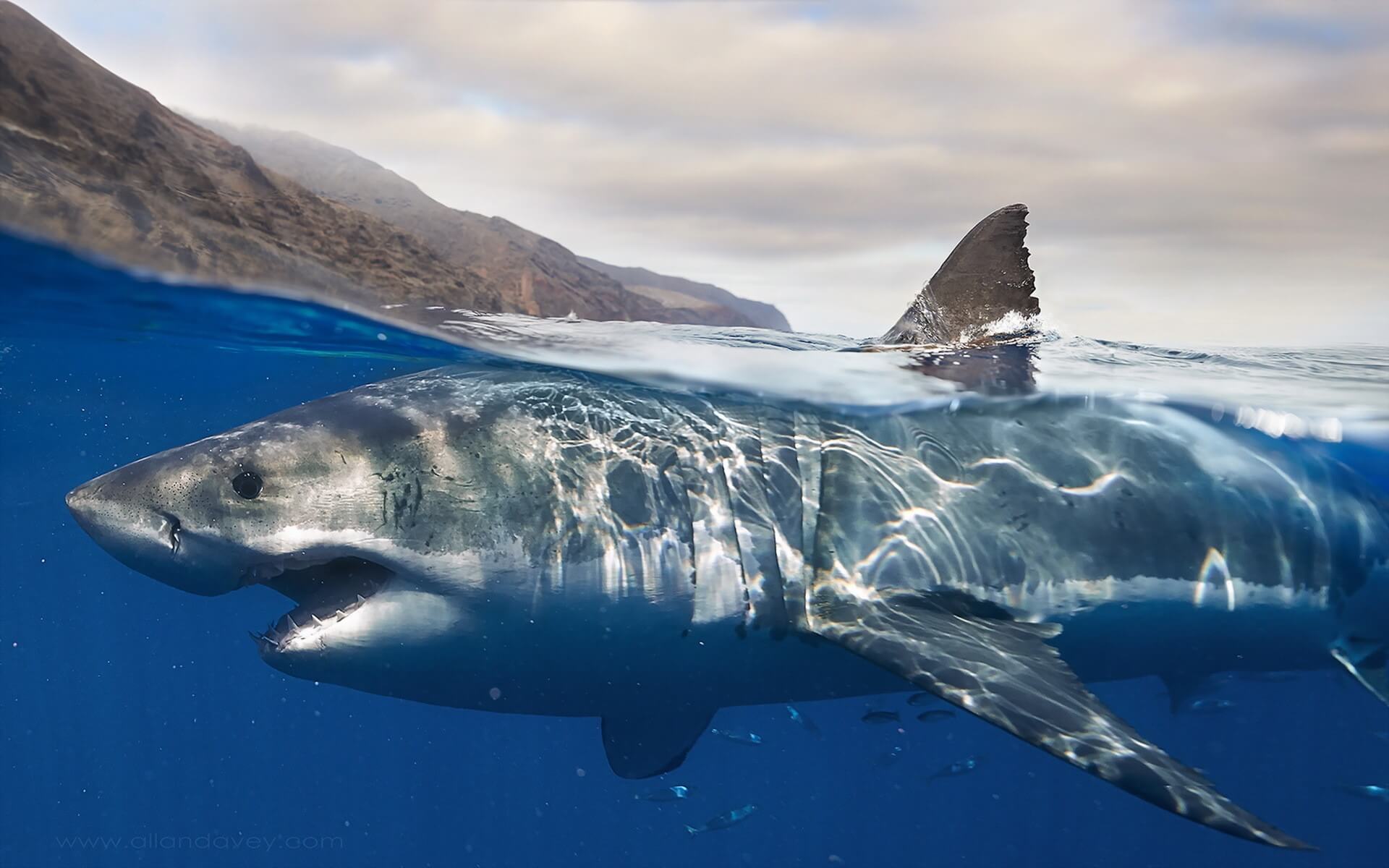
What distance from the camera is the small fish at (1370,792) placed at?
792 cm

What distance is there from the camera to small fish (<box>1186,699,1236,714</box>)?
8.69 metres

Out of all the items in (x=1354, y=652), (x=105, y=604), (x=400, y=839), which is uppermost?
(x=1354, y=652)

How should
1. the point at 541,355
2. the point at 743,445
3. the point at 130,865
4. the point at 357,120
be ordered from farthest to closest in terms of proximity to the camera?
the point at 130,865, the point at 541,355, the point at 357,120, the point at 743,445

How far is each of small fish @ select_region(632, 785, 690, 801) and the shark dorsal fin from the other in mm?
5410

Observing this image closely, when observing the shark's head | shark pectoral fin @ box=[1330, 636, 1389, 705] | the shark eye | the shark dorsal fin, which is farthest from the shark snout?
shark pectoral fin @ box=[1330, 636, 1389, 705]

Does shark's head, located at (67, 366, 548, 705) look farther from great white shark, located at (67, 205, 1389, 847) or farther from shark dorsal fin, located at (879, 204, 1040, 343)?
shark dorsal fin, located at (879, 204, 1040, 343)

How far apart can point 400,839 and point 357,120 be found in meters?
45.7

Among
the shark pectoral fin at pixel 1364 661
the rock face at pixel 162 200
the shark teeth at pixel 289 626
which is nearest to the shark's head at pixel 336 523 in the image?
the shark teeth at pixel 289 626

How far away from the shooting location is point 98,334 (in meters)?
11.5

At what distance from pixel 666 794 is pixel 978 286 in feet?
20.7

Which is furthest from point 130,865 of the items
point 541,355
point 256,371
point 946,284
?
point 946,284

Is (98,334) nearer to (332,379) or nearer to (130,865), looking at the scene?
(332,379)

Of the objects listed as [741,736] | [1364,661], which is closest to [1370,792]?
[1364,661]

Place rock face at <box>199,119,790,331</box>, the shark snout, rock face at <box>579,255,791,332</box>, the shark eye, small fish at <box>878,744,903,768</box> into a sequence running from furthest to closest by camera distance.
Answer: small fish at <box>878,744,903,768</box>, rock face at <box>579,255,791,332</box>, rock face at <box>199,119,790,331</box>, the shark eye, the shark snout
